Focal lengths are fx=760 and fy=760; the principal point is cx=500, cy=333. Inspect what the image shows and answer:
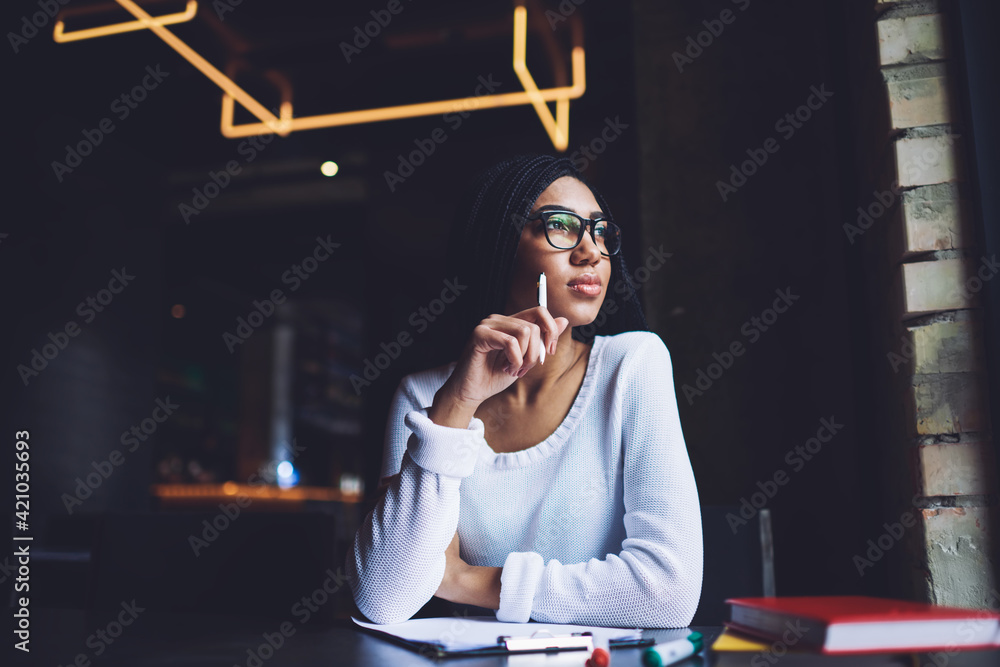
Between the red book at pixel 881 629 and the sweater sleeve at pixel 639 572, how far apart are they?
45 cm

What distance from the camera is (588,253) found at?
1554 millimetres

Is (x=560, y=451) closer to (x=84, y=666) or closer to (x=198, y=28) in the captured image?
(x=84, y=666)

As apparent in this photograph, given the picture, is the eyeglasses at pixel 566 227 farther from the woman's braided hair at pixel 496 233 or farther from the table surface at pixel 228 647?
the table surface at pixel 228 647

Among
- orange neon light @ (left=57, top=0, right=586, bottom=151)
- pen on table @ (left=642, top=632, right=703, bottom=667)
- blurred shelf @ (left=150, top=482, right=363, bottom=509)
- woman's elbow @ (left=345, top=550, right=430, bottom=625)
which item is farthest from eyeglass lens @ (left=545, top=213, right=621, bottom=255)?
blurred shelf @ (left=150, top=482, right=363, bottom=509)

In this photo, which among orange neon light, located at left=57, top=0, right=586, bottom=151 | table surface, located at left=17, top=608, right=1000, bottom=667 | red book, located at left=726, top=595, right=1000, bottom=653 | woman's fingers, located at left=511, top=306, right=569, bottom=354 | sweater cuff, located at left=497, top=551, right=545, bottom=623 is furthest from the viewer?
orange neon light, located at left=57, top=0, right=586, bottom=151

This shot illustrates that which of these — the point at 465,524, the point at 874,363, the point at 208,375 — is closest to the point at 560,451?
the point at 465,524

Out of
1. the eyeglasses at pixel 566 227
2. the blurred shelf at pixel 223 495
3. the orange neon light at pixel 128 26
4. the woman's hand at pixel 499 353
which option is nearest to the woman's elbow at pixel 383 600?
the woman's hand at pixel 499 353

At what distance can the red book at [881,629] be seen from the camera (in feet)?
2.37

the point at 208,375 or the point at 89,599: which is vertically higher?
the point at 208,375

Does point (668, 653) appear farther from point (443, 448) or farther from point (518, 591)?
point (443, 448)

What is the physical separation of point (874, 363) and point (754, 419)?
327mm

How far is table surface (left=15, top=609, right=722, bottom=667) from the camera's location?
89cm

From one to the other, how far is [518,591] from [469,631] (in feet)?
0.57

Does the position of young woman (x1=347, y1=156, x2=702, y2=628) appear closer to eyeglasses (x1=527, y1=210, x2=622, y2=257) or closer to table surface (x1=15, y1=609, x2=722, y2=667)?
eyeglasses (x1=527, y1=210, x2=622, y2=257)
